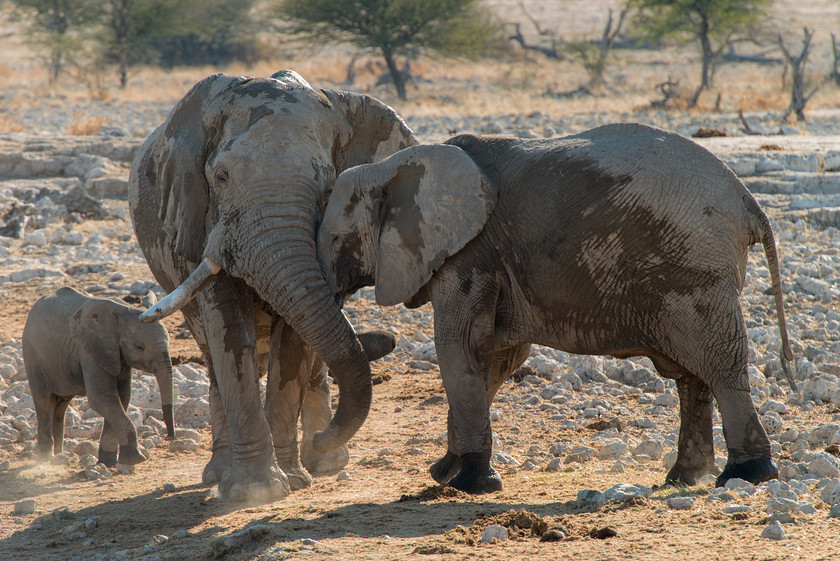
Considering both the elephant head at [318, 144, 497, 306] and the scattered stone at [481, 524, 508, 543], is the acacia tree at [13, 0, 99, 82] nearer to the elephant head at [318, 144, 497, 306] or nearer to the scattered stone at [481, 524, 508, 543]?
the elephant head at [318, 144, 497, 306]

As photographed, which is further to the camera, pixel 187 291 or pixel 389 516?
pixel 187 291

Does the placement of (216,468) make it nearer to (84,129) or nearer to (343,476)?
(343,476)

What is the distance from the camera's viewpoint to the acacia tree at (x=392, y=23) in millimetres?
32125

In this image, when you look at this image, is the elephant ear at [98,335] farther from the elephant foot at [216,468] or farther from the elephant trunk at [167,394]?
the elephant foot at [216,468]

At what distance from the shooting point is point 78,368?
282 inches

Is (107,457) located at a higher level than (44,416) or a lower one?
lower

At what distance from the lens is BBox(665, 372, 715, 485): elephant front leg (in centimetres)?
556

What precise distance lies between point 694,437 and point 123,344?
3912mm

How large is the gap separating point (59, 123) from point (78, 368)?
54.1 feet

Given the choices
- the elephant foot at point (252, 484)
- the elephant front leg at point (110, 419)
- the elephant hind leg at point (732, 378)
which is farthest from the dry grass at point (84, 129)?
the elephant hind leg at point (732, 378)

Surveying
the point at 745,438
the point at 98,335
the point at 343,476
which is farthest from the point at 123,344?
the point at 745,438

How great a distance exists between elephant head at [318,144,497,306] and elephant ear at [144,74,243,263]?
2.47ft

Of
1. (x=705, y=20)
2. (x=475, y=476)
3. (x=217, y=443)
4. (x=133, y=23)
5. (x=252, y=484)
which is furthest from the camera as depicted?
(x=133, y=23)

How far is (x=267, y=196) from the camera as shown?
5383mm
